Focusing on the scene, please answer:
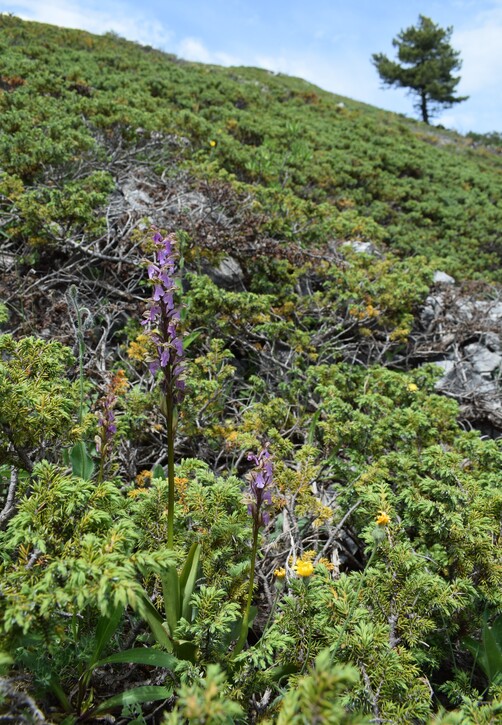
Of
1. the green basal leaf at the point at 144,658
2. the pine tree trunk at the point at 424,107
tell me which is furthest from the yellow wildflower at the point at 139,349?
the pine tree trunk at the point at 424,107

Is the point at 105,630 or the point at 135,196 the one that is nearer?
the point at 105,630

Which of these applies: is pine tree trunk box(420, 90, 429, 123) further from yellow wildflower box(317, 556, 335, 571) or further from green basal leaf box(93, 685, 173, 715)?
green basal leaf box(93, 685, 173, 715)

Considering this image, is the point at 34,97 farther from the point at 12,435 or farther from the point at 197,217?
the point at 12,435

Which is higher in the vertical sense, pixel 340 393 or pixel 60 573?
pixel 340 393

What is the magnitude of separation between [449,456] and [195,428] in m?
1.47

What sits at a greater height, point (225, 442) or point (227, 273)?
point (227, 273)

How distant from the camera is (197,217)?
15.0ft

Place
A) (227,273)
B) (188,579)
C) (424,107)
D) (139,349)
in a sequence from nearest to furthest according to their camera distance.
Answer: (188,579) < (139,349) < (227,273) < (424,107)

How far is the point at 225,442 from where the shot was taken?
2.86 meters

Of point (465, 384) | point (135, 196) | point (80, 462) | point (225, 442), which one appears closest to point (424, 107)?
point (135, 196)

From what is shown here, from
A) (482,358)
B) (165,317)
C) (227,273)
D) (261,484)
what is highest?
(227,273)

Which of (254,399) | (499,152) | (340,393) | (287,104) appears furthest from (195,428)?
(499,152)

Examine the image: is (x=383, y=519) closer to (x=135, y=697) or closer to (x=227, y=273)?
(x=135, y=697)

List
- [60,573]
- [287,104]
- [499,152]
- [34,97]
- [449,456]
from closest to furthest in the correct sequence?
[60,573]
[449,456]
[34,97]
[287,104]
[499,152]
